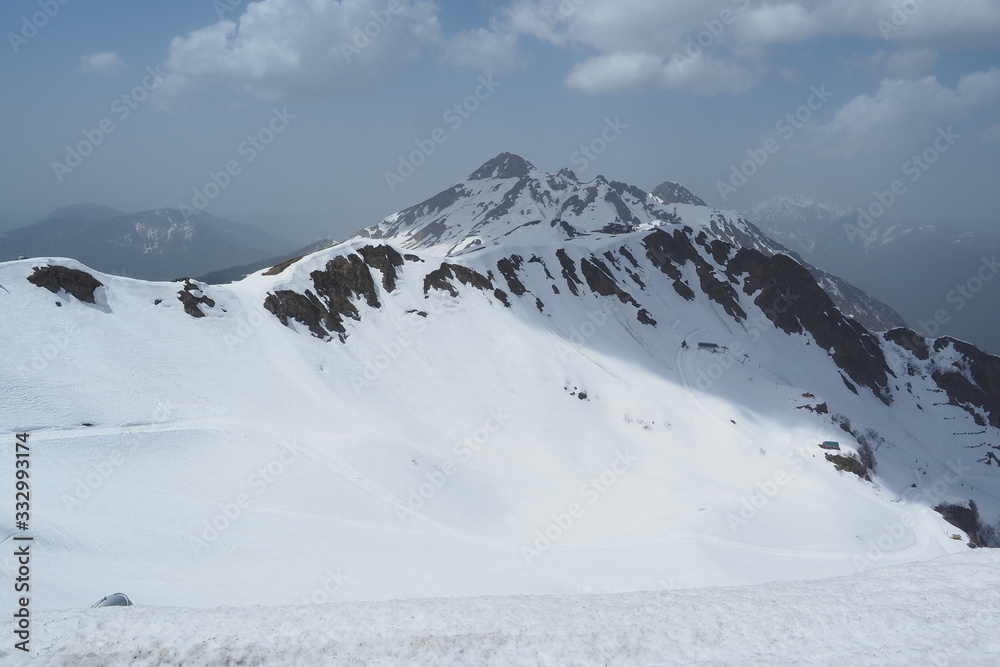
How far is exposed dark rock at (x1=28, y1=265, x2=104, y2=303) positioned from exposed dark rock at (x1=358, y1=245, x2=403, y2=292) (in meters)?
28.6

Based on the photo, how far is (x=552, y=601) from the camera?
12.6 metres

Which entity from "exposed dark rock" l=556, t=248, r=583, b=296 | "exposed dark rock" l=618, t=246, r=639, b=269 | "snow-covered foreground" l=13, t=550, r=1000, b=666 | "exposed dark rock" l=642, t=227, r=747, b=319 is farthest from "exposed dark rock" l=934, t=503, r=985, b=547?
"snow-covered foreground" l=13, t=550, r=1000, b=666

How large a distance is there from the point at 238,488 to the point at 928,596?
103 feet

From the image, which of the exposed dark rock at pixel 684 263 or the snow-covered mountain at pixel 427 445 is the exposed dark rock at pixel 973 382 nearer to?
the snow-covered mountain at pixel 427 445

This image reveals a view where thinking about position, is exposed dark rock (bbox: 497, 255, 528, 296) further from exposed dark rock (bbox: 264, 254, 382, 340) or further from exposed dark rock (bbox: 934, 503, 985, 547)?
exposed dark rock (bbox: 934, 503, 985, 547)

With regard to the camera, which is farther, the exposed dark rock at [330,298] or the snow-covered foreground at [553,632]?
the exposed dark rock at [330,298]

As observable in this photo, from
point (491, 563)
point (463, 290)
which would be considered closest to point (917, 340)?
point (463, 290)

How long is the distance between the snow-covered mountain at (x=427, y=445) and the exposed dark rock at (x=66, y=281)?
200mm

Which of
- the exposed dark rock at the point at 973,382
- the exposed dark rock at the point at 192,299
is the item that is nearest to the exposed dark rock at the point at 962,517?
the exposed dark rock at the point at 973,382

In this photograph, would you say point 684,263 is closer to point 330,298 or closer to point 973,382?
point 973,382

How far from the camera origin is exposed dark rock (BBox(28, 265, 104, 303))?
4134cm

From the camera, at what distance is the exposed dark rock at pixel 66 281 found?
41.3m

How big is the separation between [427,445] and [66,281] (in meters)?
32.8

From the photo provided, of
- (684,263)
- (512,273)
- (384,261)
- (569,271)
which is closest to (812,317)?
(684,263)
